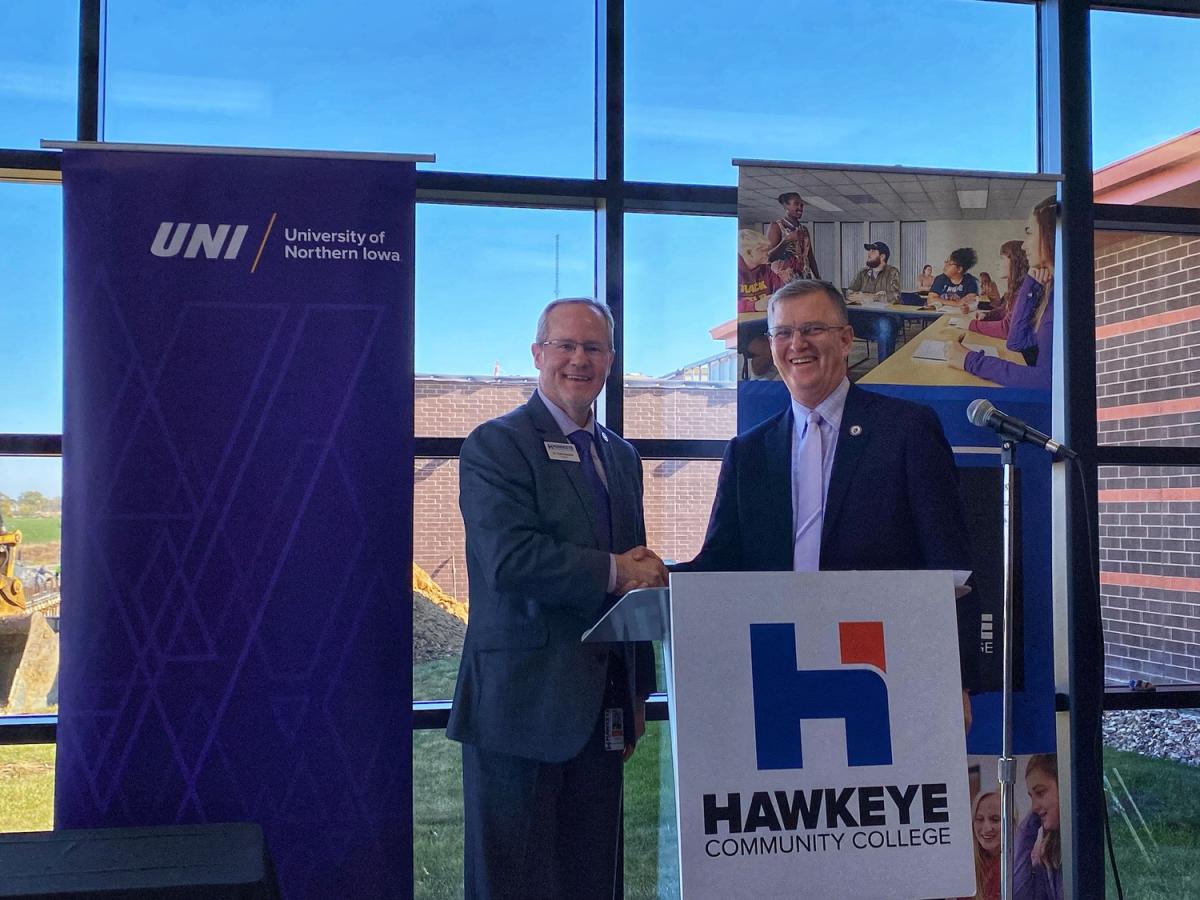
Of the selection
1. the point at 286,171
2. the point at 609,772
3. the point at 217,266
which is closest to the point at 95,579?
the point at 217,266

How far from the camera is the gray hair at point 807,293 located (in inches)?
129

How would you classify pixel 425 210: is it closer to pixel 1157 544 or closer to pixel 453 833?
pixel 453 833

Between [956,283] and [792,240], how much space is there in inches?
20.9

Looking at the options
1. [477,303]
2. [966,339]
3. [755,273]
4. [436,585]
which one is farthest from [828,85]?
[436,585]

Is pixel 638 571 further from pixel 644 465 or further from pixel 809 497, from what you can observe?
pixel 644 465

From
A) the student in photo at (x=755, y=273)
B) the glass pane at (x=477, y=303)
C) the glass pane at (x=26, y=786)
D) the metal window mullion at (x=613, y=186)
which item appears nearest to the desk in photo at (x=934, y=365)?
the student in photo at (x=755, y=273)

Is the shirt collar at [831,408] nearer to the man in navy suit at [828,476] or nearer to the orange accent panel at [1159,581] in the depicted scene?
the man in navy suit at [828,476]

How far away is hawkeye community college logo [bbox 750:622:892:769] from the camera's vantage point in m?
1.94

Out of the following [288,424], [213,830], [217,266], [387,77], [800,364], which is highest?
[387,77]

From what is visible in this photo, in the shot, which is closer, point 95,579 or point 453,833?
point 95,579

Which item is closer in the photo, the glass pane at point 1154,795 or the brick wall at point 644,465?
the brick wall at point 644,465

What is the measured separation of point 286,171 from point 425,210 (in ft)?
2.38

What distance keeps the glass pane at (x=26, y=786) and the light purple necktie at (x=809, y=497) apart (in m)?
2.34

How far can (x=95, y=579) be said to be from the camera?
9.26 feet
